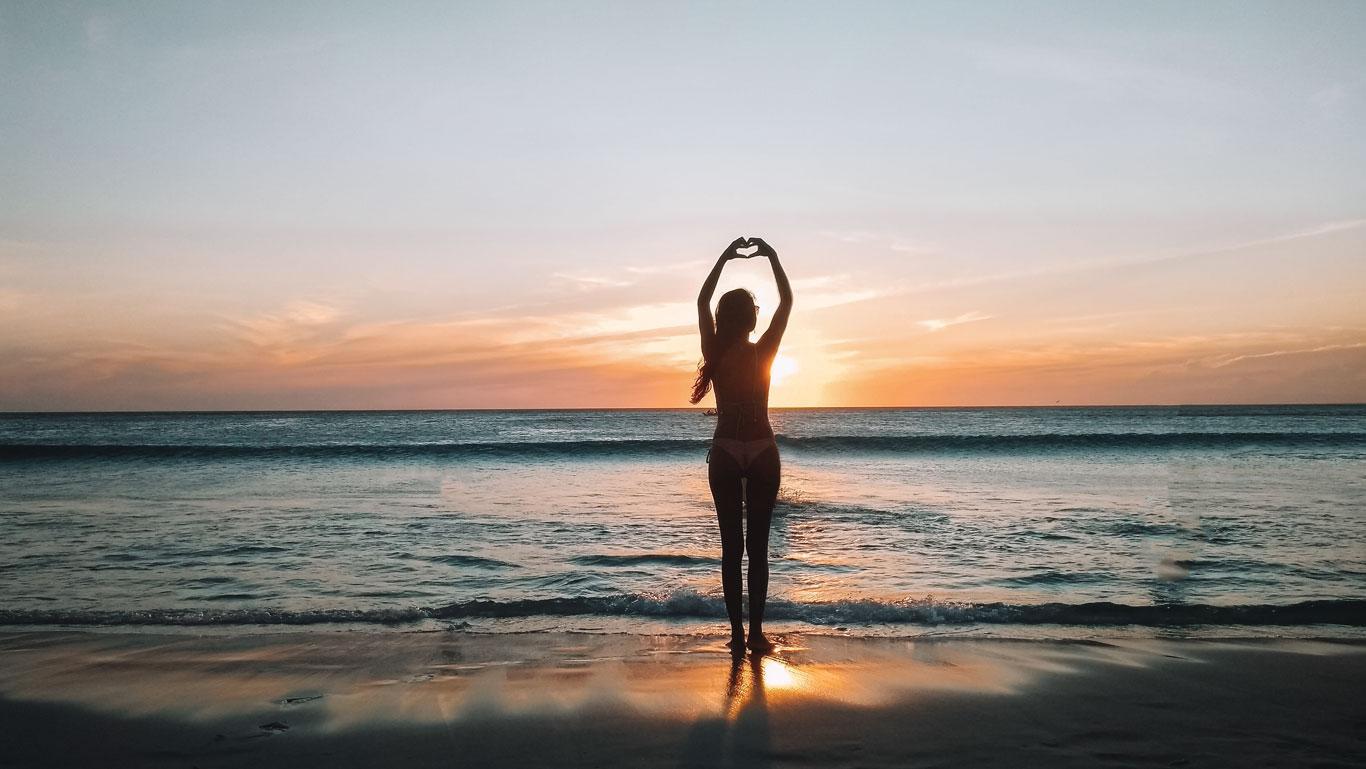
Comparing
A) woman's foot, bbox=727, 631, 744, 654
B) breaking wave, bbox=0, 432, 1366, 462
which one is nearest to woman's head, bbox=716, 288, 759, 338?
woman's foot, bbox=727, 631, 744, 654

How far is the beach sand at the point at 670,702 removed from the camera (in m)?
3.43

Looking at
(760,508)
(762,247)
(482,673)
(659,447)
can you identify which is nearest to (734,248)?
(762,247)

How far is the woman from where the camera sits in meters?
4.73

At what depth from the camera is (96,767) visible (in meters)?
3.38

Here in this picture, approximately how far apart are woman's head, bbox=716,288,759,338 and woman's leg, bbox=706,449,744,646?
2.29 feet

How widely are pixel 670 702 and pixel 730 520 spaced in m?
1.14

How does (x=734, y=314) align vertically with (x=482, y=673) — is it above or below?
above

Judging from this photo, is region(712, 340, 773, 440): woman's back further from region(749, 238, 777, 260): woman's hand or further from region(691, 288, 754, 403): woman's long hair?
region(749, 238, 777, 260): woman's hand

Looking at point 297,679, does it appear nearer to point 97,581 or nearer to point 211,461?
point 97,581

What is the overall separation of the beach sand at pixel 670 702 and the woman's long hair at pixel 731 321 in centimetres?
179

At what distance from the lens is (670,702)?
4.07m

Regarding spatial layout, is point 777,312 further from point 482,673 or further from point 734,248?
point 482,673

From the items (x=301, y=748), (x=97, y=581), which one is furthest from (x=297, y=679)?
(x=97, y=581)

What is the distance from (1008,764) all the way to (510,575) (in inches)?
223
